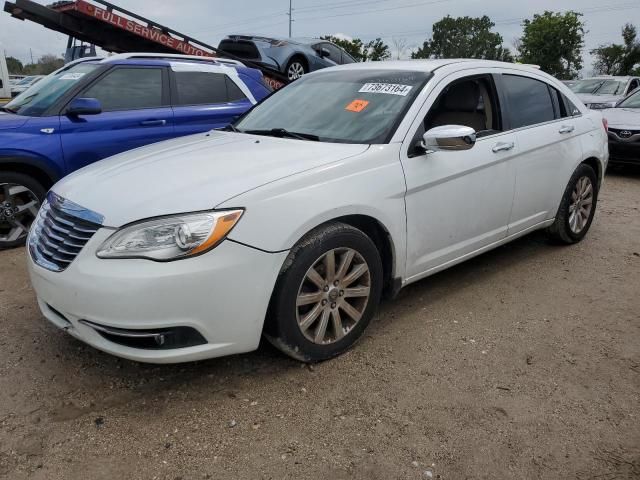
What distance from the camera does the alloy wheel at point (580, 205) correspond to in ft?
15.6

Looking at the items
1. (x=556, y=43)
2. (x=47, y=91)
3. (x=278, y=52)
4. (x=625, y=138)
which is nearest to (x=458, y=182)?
(x=47, y=91)

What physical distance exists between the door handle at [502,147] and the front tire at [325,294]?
131 cm

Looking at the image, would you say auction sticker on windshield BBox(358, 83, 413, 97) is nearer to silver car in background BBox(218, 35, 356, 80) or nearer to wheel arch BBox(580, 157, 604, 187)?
wheel arch BBox(580, 157, 604, 187)

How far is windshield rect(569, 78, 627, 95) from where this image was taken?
13.4 meters

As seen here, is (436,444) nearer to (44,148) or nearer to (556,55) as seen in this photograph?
(44,148)

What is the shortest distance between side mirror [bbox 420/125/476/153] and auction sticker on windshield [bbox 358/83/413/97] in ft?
1.35

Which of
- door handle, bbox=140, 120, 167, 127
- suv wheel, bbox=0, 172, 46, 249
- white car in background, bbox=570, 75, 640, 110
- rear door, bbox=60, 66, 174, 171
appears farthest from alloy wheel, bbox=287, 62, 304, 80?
suv wheel, bbox=0, 172, 46, 249

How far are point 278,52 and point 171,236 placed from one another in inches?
362

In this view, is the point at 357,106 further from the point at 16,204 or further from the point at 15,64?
the point at 15,64

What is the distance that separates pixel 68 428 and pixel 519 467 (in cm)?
194

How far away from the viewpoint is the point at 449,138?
3068 mm

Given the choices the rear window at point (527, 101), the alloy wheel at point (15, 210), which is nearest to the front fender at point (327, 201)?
the rear window at point (527, 101)

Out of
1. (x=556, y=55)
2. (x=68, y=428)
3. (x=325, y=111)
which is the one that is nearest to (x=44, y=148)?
(x=325, y=111)

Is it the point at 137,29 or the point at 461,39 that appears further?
the point at 461,39
